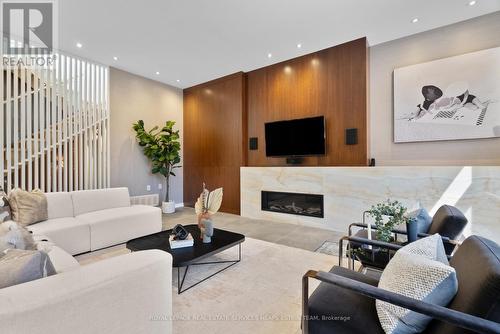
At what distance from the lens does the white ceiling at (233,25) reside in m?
3.07

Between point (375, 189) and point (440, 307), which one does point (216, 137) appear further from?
point (440, 307)

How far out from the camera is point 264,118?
5.14m

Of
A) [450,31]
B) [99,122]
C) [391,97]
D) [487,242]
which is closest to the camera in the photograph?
[487,242]

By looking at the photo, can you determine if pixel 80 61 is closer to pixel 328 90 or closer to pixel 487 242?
pixel 328 90

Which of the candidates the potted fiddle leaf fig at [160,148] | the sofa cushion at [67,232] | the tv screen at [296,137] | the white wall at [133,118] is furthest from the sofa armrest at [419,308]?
the white wall at [133,118]

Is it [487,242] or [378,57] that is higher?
[378,57]

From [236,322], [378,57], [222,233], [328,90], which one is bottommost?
[236,322]

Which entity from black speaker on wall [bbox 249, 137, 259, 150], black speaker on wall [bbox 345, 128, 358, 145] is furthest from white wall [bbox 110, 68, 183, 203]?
black speaker on wall [bbox 345, 128, 358, 145]

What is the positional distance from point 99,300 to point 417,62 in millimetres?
4983

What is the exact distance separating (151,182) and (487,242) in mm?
5956

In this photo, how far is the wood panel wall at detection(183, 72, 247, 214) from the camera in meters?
5.42

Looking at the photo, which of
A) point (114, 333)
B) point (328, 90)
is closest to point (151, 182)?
point (328, 90)

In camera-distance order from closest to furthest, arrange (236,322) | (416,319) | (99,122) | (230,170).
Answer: (416,319) → (236,322) → (99,122) → (230,170)

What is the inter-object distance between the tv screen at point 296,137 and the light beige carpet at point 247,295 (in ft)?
7.02
